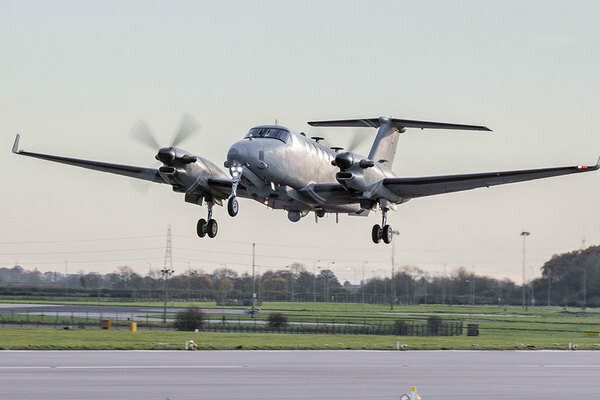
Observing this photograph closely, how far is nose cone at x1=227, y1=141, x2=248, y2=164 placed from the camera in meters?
37.7

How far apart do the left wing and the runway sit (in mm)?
9374

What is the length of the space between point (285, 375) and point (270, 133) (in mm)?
11990

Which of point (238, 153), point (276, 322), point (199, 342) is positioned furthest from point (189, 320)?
point (238, 153)

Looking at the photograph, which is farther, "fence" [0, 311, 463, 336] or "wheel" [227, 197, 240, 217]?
"fence" [0, 311, 463, 336]

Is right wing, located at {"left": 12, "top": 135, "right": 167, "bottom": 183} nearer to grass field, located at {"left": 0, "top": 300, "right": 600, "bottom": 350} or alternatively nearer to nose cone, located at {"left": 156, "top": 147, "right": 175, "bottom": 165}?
nose cone, located at {"left": 156, "top": 147, "right": 175, "bottom": 165}

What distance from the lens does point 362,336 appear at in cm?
7950

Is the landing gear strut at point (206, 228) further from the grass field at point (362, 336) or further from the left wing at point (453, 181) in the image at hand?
the grass field at point (362, 336)

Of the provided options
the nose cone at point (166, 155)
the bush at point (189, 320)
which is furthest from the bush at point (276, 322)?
the nose cone at point (166, 155)

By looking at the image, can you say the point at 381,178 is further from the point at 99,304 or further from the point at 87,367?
the point at 99,304

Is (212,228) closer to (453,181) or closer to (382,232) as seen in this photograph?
(382,232)

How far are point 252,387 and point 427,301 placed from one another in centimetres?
11719

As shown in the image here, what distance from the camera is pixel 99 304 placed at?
423 ft

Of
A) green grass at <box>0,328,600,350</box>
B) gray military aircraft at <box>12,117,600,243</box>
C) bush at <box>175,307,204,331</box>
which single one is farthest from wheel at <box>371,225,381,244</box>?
bush at <box>175,307,204,331</box>

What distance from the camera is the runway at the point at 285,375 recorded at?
35.8m
